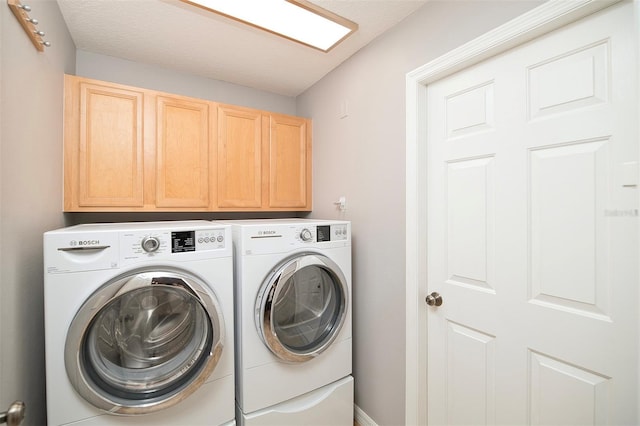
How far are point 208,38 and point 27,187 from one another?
49.5 inches

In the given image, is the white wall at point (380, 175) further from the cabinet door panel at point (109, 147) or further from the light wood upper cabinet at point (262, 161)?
the cabinet door panel at point (109, 147)

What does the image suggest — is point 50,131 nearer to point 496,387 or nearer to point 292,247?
point 292,247

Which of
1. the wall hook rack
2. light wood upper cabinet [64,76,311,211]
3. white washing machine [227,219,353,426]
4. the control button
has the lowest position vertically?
white washing machine [227,219,353,426]

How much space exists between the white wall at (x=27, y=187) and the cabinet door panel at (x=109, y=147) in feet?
0.45

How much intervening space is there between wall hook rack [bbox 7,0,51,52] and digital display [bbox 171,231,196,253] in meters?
0.91

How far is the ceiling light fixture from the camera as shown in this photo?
4.50 ft

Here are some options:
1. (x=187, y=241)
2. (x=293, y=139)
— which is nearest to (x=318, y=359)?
(x=187, y=241)

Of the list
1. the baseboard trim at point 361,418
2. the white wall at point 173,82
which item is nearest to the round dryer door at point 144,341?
the baseboard trim at point 361,418

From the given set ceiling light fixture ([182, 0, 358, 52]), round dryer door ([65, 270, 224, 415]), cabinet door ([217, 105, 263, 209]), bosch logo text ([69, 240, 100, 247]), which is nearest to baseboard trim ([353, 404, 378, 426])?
round dryer door ([65, 270, 224, 415])

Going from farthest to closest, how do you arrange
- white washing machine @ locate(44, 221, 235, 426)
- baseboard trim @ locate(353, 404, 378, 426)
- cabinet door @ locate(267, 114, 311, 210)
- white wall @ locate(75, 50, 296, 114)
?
cabinet door @ locate(267, 114, 311, 210) → white wall @ locate(75, 50, 296, 114) → baseboard trim @ locate(353, 404, 378, 426) → white washing machine @ locate(44, 221, 235, 426)

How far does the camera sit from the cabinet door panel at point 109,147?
1.68m

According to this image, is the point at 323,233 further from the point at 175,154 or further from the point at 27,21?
the point at 27,21

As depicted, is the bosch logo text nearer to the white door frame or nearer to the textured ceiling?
the textured ceiling

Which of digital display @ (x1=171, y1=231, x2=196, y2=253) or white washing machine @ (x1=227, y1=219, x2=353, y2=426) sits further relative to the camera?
white washing machine @ (x1=227, y1=219, x2=353, y2=426)
